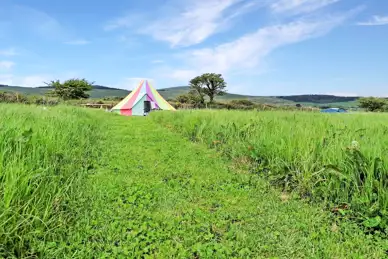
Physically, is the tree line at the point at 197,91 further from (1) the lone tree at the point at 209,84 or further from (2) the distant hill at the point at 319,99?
(2) the distant hill at the point at 319,99

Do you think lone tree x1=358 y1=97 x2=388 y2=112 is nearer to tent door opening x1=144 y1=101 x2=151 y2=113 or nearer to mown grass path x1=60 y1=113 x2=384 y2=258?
tent door opening x1=144 y1=101 x2=151 y2=113

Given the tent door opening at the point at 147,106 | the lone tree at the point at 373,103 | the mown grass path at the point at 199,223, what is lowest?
the mown grass path at the point at 199,223

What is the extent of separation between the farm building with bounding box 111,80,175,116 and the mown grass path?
27056 millimetres

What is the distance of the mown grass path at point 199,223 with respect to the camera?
88.0 inches

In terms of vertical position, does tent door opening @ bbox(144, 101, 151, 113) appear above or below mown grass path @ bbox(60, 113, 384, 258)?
above

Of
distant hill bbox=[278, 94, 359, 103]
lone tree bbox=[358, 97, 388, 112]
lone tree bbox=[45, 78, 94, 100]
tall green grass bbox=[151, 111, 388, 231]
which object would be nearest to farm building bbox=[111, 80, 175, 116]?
lone tree bbox=[45, 78, 94, 100]

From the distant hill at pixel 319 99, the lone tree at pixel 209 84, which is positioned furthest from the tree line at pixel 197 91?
the distant hill at pixel 319 99

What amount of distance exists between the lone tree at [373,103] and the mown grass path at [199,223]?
58.5 metres

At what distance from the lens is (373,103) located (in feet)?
176

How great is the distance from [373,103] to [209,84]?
3411 centimetres

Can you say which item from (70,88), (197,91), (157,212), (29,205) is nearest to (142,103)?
(70,88)

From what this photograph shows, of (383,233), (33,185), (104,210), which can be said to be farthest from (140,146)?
(383,233)

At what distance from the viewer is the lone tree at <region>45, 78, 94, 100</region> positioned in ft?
148

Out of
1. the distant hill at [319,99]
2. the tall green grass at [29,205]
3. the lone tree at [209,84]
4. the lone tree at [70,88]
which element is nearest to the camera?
the tall green grass at [29,205]
